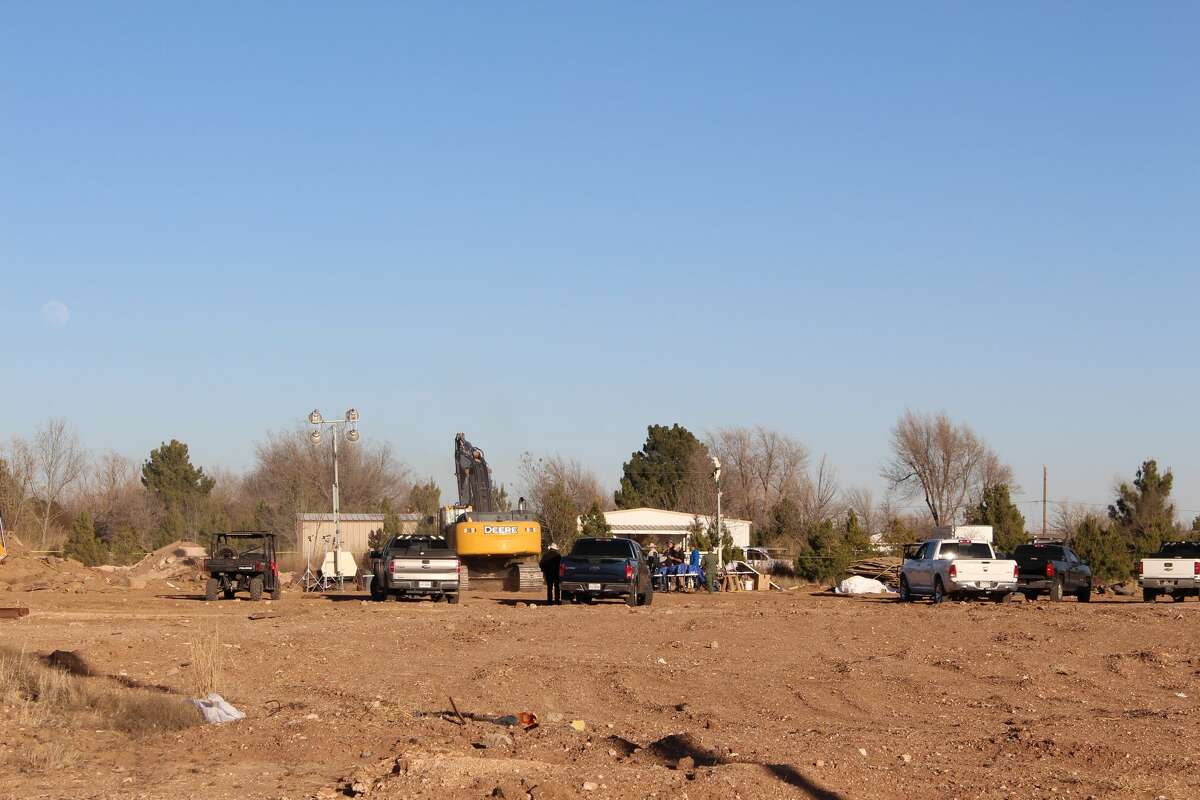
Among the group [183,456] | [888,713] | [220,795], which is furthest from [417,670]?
[183,456]

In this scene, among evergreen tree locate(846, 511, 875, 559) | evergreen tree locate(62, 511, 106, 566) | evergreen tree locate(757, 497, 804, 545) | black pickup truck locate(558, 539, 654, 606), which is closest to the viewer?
black pickup truck locate(558, 539, 654, 606)

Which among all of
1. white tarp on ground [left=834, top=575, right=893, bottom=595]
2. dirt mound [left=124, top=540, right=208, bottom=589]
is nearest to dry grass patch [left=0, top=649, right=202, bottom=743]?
white tarp on ground [left=834, top=575, right=893, bottom=595]

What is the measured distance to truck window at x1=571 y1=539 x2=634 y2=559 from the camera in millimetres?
35312

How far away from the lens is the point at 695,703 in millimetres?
15938

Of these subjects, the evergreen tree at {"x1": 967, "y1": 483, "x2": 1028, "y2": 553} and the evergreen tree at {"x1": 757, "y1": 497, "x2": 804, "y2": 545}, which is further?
the evergreen tree at {"x1": 757, "y1": 497, "x2": 804, "y2": 545}

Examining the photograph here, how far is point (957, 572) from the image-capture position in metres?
35.0

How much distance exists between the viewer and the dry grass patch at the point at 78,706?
13.6 meters

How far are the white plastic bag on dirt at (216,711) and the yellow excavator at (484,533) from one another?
22.9 metres

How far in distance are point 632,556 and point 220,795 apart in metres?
25.0

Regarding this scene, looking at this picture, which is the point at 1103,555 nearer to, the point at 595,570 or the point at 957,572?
the point at 957,572

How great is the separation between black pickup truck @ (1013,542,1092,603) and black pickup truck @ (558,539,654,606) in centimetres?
1076

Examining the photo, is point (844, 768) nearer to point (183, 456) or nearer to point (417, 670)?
point (417, 670)

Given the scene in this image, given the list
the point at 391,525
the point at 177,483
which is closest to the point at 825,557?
the point at 391,525

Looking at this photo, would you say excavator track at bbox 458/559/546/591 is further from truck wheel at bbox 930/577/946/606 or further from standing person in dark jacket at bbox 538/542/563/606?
truck wheel at bbox 930/577/946/606
